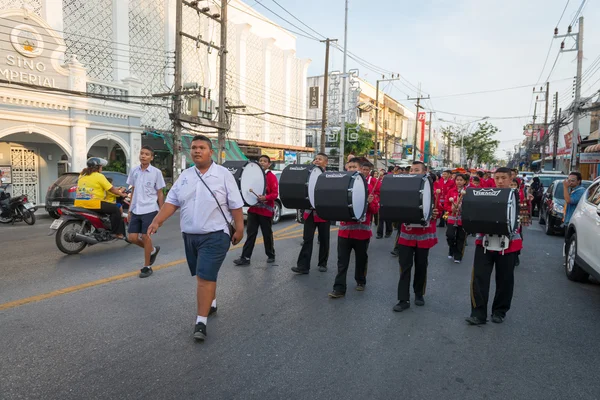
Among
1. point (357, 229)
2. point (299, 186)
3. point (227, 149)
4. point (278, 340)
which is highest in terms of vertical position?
point (227, 149)

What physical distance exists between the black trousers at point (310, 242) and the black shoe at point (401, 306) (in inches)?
74.0

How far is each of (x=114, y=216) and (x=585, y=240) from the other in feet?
24.0

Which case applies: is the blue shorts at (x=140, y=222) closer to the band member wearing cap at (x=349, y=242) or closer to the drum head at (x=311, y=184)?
the drum head at (x=311, y=184)

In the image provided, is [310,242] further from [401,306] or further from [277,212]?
[277,212]

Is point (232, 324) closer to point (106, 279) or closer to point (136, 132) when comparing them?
point (106, 279)

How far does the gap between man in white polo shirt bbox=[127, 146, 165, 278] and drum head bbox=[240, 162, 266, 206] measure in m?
1.17

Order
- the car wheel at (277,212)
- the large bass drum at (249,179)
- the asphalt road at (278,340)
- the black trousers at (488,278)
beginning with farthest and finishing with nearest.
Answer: the car wheel at (277,212), the large bass drum at (249,179), the black trousers at (488,278), the asphalt road at (278,340)

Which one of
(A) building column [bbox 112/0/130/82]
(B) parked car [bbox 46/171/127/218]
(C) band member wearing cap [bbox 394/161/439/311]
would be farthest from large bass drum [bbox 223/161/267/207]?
(A) building column [bbox 112/0/130/82]

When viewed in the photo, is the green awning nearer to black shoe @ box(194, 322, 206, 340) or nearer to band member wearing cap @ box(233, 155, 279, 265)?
band member wearing cap @ box(233, 155, 279, 265)

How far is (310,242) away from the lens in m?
6.58

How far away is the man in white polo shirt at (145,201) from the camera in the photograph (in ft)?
19.6

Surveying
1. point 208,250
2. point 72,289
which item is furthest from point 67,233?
point 208,250

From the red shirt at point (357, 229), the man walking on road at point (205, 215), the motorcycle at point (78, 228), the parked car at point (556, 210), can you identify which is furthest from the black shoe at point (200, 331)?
the parked car at point (556, 210)

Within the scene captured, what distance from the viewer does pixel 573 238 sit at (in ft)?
21.7
